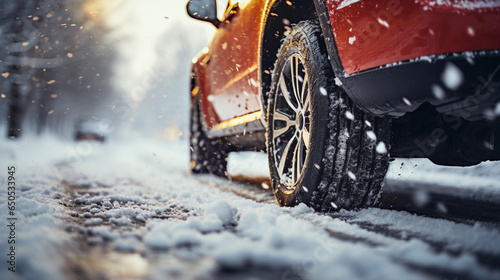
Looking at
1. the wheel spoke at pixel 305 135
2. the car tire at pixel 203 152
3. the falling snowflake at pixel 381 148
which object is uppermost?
the wheel spoke at pixel 305 135

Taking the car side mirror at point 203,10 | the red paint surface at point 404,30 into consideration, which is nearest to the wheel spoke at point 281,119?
the red paint surface at point 404,30

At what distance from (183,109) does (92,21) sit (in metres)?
30.5

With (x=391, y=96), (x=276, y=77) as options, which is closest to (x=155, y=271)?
(x=391, y=96)

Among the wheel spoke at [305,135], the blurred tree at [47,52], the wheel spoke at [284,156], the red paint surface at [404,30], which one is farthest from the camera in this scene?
the blurred tree at [47,52]

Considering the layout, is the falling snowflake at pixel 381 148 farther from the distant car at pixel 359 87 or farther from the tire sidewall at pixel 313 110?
the tire sidewall at pixel 313 110

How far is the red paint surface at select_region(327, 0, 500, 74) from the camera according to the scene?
48.6 inches

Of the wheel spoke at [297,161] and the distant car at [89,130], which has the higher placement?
the wheel spoke at [297,161]

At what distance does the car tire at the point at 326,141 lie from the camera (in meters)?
1.83

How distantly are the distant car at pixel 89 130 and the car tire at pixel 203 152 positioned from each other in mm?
27798

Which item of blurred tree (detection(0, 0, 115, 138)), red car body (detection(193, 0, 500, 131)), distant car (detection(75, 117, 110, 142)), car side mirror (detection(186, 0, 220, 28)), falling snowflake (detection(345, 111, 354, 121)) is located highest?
blurred tree (detection(0, 0, 115, 138))

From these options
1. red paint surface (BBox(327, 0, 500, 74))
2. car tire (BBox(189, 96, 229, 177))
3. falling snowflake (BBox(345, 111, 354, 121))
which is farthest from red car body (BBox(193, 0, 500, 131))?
car tire (BBox(189, 96, 229, 177))

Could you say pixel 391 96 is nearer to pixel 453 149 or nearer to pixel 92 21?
pixel 453 149

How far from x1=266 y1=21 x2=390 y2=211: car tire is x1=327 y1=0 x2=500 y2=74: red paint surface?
0.21m

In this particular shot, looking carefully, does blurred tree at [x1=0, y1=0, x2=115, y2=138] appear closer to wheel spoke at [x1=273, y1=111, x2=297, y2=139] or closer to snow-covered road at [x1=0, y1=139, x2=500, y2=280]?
wheel spoke at [x1=273, y1=111, x2=297, y2=139]
